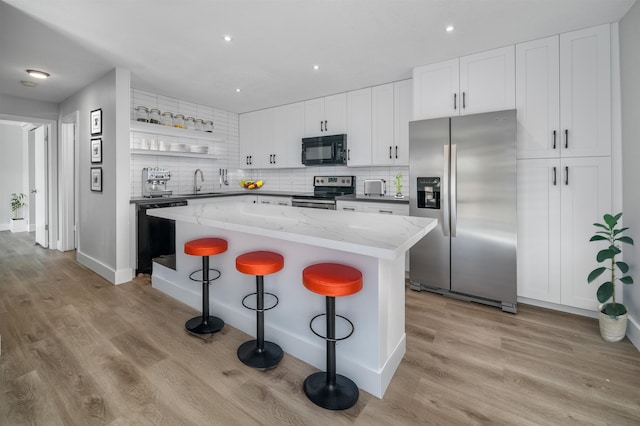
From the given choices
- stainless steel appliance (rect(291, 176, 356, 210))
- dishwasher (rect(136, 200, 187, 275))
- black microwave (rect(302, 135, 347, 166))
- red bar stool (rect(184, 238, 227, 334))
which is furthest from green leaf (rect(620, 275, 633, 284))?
dishwasher (rect(136, 200, 187, 275))

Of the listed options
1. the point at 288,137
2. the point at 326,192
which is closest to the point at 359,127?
the point at 326,192

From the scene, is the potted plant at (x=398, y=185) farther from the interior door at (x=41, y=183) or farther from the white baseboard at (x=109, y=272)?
the interior door at (x=41, y=183)

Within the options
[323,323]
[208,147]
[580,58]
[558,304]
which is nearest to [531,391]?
[323,323]

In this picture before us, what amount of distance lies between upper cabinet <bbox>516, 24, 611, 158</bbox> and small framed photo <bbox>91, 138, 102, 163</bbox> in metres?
4.64

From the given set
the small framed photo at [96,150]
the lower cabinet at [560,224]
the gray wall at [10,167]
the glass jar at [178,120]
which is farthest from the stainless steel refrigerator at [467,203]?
the gray wall at [10,167]

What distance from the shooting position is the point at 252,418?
1.55 metres

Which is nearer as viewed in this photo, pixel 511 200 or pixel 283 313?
pixel 283 313

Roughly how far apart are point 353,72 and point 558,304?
3185 mm

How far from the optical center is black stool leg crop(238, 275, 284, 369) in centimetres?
200

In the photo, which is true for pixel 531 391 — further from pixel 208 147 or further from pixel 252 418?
pixel 208 147

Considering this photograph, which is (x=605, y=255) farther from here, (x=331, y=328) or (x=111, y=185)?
(x=111, y=185)

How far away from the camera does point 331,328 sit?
169cm

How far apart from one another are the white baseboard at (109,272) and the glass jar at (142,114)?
77.4 inches

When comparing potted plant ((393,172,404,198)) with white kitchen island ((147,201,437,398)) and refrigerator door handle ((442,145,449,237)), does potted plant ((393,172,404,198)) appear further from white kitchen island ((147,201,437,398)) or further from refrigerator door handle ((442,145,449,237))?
white kitchen island ((147,201,437,398))
